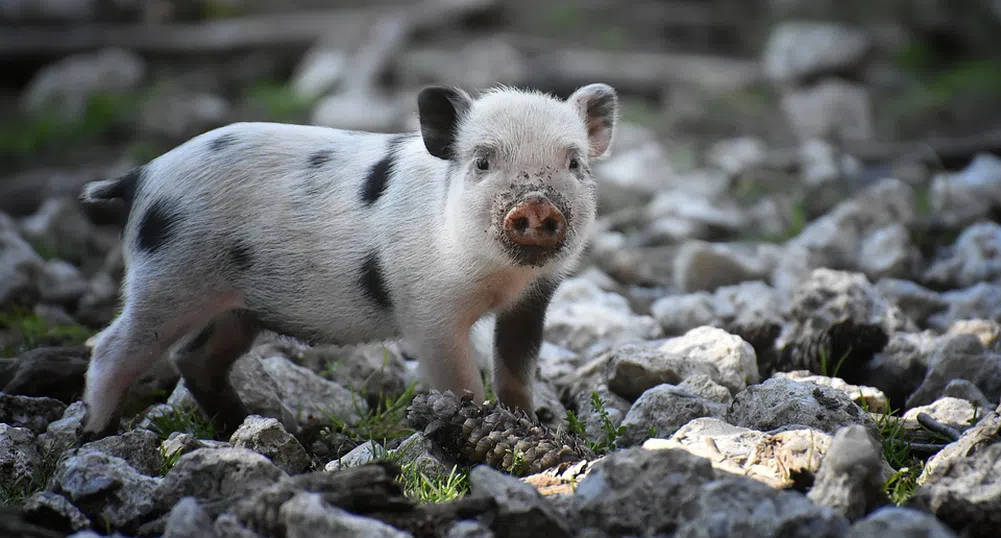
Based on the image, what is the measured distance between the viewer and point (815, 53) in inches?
523

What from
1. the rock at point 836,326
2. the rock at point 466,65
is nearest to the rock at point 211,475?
the rock at point 836,326

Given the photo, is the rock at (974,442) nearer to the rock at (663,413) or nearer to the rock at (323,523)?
the rock at (663,413)

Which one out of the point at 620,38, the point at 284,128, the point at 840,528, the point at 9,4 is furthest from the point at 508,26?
the point at 840,528

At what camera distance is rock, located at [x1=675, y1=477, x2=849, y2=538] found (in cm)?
289

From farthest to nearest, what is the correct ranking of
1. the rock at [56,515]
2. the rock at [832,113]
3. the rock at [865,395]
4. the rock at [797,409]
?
the rock at [832,113] < the rock at [865,395] < the rock at [797,409] < the rock at [56,515]

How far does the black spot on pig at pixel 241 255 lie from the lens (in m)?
4.93

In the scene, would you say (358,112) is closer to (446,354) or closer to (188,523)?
(446,354)

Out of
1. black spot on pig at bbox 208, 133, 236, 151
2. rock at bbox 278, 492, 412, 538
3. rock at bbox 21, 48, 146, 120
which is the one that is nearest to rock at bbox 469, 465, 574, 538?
rock at bbox 278, 492, 412, 538

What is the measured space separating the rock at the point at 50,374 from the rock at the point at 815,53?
10.1 m

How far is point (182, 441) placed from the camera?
4.19 metres

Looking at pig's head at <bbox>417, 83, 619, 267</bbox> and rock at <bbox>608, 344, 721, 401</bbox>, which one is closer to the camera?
pig's head at <bbox>417, 83, 619, 267</bbox>

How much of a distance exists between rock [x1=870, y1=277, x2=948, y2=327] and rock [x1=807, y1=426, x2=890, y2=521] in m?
3.28

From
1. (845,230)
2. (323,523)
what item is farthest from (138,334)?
(845,230)

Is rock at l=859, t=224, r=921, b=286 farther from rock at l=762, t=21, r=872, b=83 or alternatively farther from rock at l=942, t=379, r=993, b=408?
rock at l=762, t=21, r=872, b=83
